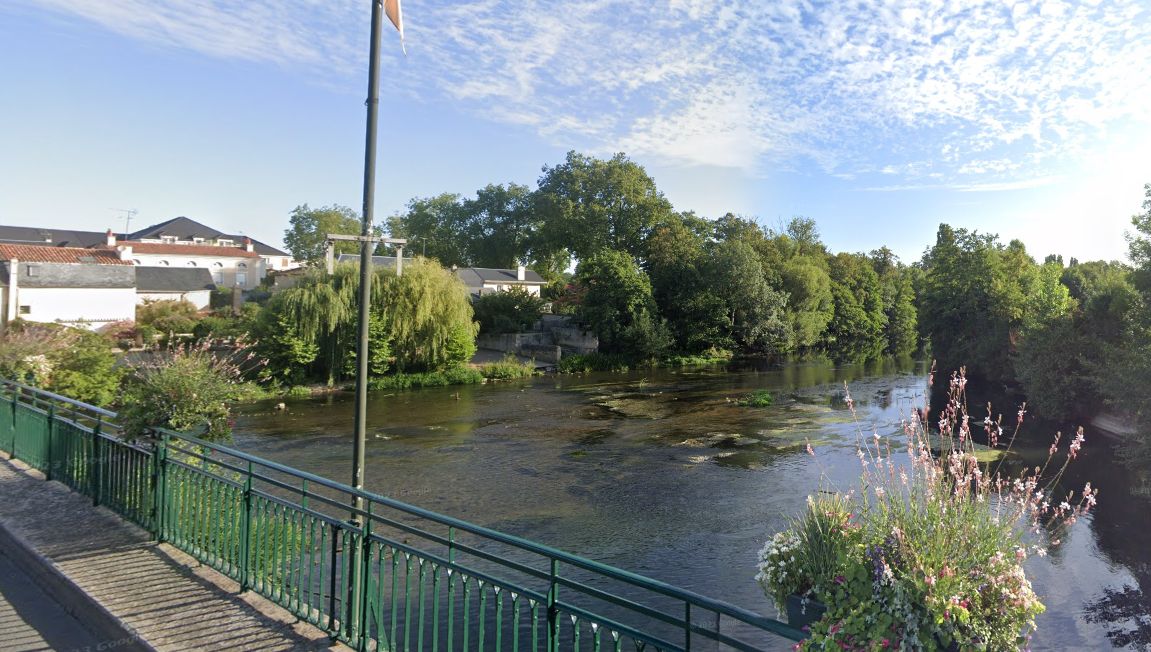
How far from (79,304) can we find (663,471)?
123 feet

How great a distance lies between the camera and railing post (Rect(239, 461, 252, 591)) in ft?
17.4

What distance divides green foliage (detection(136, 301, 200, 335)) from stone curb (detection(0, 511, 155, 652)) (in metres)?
32.1

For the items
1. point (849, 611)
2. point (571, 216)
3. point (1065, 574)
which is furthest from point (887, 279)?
point (849, 611)

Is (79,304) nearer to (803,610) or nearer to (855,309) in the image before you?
(803,610)

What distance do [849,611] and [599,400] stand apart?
81.0 feet

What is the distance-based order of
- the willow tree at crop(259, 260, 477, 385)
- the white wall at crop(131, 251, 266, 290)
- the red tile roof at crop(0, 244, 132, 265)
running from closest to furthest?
1. the willow tree at crop(259, 260, 477, 385)
2. the red tile roof at crop(0, 244, 132, 265)
3. the white wall at crop(131, 251, 266, 290)

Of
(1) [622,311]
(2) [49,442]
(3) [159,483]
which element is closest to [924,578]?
(3) [159,483]

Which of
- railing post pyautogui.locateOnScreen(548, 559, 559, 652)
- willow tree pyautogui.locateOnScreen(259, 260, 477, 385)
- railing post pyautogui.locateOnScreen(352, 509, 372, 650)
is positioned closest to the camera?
railing post pyautogui.locateOnScreen(548, 559, 559, 652)

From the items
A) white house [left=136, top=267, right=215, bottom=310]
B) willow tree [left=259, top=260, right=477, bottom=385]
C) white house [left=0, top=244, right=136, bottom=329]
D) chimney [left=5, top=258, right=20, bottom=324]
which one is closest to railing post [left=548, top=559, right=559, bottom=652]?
willow tree [left=259, top=260, right=477, bottom=385]

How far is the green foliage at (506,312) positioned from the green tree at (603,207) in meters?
10.4

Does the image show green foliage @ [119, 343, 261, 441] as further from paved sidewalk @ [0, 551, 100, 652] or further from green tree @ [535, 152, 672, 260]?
green tree @ [535, 152, 672, 260]

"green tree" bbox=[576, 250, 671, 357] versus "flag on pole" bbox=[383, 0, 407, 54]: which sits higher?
"flag on pole" bbox=[383, 0, 407, 54]

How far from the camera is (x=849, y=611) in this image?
10.4 feet

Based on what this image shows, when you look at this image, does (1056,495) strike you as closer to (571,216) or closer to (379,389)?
(379,389)
